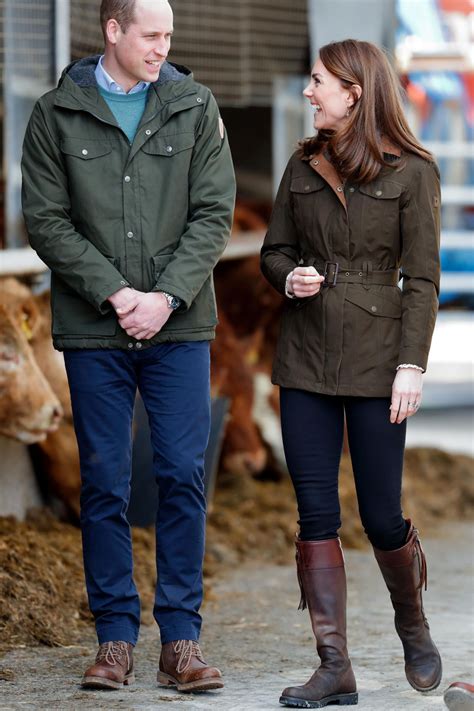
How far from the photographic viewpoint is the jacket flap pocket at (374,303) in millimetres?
3738

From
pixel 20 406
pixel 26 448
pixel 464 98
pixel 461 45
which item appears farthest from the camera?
pixel 464 98

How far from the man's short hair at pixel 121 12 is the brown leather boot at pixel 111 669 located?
1700 mm

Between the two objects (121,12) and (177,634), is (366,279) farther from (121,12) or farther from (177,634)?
(177,634)

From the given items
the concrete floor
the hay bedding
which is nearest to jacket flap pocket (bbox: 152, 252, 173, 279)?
the concrete floor

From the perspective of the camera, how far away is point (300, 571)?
3.78 metres

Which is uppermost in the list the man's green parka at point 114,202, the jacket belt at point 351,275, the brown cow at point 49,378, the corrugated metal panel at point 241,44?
the corrugated metal panel at point 241,44

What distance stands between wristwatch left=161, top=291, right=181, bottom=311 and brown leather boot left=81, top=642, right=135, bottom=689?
946 millimetres

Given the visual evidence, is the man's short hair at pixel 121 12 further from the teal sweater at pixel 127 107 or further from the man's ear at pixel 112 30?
the teal sweater at pixel 127 107

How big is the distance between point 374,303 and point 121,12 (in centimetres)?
105

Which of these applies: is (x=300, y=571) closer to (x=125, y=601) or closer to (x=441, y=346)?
(x=125, y=601)

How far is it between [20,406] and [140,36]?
1.68 metres

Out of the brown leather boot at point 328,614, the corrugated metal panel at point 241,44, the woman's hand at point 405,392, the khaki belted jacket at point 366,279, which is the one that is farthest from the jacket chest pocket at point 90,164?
the corrugated metal panel at point 241,44

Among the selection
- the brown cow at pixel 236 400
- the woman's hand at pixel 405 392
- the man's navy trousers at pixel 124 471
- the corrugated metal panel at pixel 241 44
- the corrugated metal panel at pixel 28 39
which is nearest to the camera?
the woman's hand at pixel 405 392

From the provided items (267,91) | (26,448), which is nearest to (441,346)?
(267,91)
